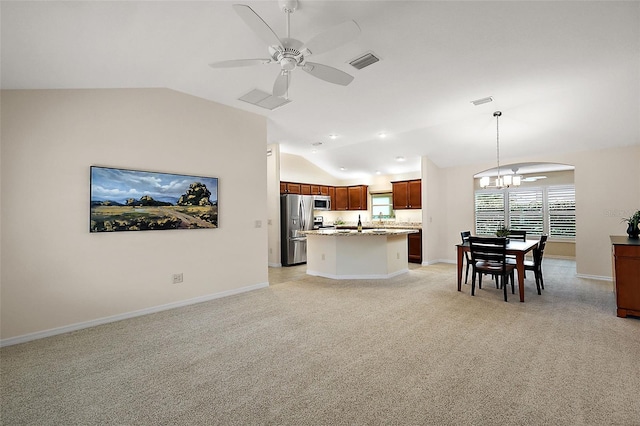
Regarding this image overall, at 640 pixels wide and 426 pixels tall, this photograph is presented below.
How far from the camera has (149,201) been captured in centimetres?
390

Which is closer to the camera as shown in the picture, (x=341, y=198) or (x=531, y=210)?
(x=531, y=210)

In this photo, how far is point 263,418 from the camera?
6.18 ft

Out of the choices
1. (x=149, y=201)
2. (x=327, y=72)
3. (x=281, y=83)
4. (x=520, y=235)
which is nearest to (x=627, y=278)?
(x=520, y=235)

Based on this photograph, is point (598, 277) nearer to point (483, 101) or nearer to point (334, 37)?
point (483, 101)

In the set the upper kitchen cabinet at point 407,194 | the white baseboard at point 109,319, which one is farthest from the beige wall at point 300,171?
the white baseboard at point 109,319

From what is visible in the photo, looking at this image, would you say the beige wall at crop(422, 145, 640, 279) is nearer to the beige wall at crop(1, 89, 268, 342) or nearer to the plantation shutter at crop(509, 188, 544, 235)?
the plantation shutter at crop(509, 188, 544, 235)


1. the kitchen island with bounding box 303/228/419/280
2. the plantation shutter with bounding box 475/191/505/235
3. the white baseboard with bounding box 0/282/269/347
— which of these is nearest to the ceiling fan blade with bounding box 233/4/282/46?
the white baseboard with bounding box 0/282/269/347

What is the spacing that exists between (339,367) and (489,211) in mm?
8547

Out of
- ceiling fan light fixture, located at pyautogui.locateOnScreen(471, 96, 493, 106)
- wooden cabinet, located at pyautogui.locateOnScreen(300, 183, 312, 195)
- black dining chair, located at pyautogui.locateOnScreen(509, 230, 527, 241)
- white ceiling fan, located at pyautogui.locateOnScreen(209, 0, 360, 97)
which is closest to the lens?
white ceiling fan, located at pyautogui.locateOnScreen(209, 0, 360, 97)

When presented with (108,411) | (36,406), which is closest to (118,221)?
(36,406)

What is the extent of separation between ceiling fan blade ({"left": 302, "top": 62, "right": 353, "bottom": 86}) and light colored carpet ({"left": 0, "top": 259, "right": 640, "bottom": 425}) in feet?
7.98

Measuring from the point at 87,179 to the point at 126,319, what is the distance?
5.58ft

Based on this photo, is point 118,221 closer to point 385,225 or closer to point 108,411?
point 108,411

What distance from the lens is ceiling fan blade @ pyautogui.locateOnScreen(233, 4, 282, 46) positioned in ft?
6.20
